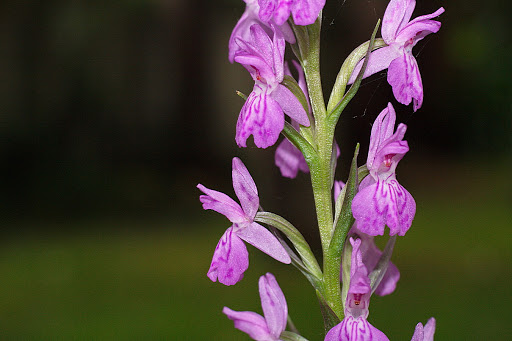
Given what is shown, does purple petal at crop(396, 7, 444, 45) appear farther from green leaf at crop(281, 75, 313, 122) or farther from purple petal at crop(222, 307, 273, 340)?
purple petal at crop(222, 307, 273, 340)

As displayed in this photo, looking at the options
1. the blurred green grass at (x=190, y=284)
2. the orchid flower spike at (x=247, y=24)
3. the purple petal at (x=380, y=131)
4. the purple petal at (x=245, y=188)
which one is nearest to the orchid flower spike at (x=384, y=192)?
the purple petal at (x=380, y=131)

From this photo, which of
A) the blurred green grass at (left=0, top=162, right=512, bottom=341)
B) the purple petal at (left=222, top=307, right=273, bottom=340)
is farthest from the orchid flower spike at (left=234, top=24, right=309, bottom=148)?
the blurred green grass at (left=0, top=162, right=512, bottom=341)

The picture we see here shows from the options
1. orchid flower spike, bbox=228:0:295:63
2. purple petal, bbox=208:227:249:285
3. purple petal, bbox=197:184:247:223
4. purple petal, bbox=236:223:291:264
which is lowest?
purple petal, bbox=208:227:249:285

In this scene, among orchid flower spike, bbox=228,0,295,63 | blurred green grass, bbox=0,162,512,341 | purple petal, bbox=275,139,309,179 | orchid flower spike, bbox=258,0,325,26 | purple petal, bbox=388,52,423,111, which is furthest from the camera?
blurred green grass, bbox=0,162,512,341

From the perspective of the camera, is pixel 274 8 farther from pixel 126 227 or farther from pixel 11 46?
pixel 11 46

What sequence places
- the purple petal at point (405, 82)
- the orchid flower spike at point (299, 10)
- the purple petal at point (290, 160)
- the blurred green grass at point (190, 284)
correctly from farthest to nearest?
the blurred green grass at point (190, 284)
the purple petal at point (290, 160)
the purple petal at point (405, 82)
the orchid flower spike at point (299, 10)

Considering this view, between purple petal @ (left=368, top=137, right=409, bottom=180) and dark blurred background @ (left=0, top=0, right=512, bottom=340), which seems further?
dark blurred background @ (left=0, top=0, right=512, bottom=340)

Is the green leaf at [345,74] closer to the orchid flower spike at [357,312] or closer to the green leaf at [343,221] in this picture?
the green leaf at [343,221]
